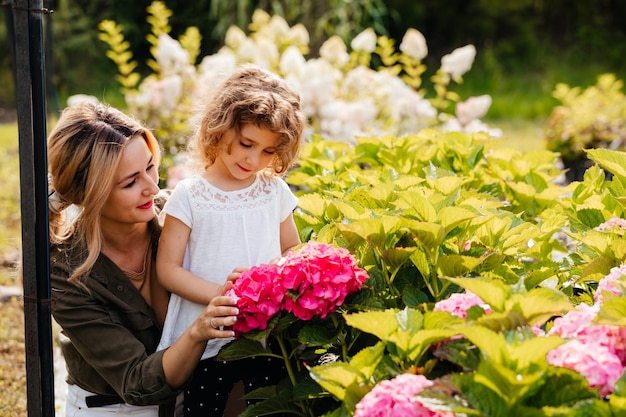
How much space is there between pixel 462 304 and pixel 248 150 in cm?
93

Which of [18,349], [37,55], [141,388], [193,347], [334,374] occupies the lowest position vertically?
[18,349]

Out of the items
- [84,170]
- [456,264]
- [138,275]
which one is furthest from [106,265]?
[456,264]

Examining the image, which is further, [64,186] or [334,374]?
[64,186]

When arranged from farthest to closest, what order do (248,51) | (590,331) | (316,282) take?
(248,51)
(316,282)
(590,331)

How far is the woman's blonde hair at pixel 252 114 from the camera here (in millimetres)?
2336

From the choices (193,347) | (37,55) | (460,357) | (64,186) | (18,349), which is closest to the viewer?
(460,357)

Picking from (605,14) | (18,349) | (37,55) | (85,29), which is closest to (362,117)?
(18,349)

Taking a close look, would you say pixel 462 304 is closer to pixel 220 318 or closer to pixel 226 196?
pixel 220 318

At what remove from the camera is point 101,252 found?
7.82 feet

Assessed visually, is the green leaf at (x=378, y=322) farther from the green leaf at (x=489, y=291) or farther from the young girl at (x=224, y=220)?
the young girl at (x=224, y=220)

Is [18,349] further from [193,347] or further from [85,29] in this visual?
[85,29]

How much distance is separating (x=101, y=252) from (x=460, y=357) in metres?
1.26

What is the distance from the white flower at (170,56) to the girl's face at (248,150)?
2.94m

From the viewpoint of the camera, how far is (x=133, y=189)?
7.62 feet
